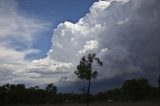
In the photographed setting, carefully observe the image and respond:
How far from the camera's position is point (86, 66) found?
56469 mm

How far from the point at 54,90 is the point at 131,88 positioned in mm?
41414

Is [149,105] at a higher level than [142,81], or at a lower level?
lower

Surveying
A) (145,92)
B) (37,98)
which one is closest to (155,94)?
(145,92)

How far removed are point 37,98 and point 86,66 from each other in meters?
62.4

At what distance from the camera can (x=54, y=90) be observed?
435 feet

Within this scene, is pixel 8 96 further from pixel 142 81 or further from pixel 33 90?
pixel 142 81

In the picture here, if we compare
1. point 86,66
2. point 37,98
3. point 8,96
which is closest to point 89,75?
point 86,66

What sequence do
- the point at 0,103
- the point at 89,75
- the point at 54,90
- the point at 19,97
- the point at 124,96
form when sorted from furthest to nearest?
the point at 54,90
the point at 19,97
the point at 124,96
the point at 0,103
the point at 89,75

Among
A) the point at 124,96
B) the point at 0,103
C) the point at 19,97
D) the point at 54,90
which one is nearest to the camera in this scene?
the point at 0,103

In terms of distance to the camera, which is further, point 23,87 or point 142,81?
point 23,87

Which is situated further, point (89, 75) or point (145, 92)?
point (145, 92)

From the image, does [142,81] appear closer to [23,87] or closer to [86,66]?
[23,87]

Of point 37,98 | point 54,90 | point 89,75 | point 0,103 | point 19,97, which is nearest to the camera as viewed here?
point 89,75

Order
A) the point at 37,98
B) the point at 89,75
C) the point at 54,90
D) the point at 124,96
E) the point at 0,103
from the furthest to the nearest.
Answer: the point at 54,90, the point at 37,98, the point at 124,96, the point at 0,103, the point at 89,75
